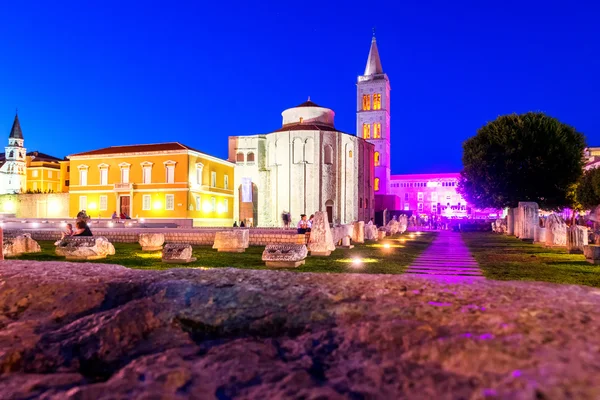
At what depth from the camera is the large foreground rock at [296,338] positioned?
5.92ft

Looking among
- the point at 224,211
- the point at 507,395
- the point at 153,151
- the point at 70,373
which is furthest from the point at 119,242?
the point at 224,211

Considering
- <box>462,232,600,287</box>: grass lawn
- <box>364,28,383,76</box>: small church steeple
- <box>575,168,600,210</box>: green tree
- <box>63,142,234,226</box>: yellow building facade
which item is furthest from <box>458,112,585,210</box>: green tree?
<box>364,28,383,76</box>: small church steeple

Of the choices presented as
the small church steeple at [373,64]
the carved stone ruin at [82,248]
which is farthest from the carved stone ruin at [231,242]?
the small church steeple at [373,64]

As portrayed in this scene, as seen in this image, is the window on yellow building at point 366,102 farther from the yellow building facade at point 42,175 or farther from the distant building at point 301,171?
the yellow building facade at point 42,175

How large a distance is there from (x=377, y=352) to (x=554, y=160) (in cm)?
3446

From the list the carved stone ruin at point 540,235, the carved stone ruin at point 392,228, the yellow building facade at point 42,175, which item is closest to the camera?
the carved stone ruin at point 540,235

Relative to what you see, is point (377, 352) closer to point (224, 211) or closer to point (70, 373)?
point (70, 373)

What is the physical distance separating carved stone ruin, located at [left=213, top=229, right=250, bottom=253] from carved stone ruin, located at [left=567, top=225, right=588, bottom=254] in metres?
11.5

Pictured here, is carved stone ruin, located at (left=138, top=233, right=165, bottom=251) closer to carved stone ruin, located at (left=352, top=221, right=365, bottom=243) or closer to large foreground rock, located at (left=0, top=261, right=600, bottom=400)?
carved stone ruin, located at (left=352, top=221, right=365, bottom=243)

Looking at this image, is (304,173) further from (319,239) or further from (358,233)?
(319,239)

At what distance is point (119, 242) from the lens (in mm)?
19719

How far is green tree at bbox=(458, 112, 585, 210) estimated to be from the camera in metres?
31.6

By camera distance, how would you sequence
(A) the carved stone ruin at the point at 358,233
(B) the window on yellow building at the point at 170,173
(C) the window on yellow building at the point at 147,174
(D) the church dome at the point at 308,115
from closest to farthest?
(A) the carved stone ruin at the point at 358,233 → (B) the window on yellow building at the point at 170,173 → (C) the window on yellow building at the point at 147,174 → (D) the church dome at the point at 308,115

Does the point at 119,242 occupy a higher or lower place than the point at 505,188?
lower
